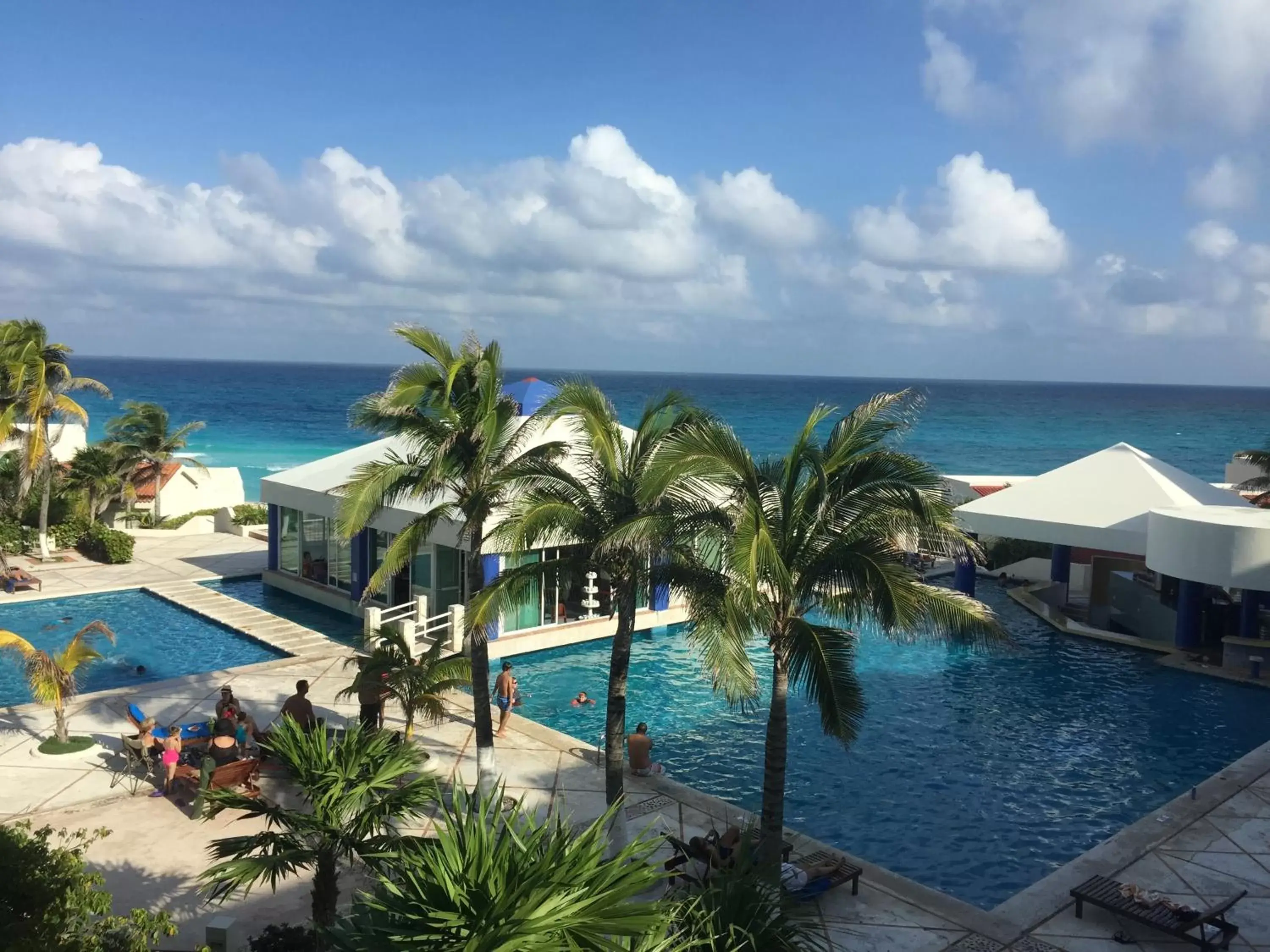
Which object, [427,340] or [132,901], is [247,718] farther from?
[427,340]

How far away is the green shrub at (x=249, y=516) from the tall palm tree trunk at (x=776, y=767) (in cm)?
2896

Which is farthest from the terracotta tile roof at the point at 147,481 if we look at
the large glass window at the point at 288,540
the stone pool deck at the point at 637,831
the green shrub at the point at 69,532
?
the stone pool deck at the point at 637,831

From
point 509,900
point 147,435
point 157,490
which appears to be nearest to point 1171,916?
point 509,900

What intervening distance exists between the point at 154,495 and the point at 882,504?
32861 millimetres

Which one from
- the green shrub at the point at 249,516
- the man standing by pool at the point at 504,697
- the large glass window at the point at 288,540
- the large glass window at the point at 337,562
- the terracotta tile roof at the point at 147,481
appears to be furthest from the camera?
the terracotta tile roof at the point at 147,481

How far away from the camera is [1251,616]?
2233cm

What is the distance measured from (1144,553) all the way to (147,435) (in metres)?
30.9

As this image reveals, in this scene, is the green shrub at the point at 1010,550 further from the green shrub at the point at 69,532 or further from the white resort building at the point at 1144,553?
the green shrub at the point at 69,532

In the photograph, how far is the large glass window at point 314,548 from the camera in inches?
1059

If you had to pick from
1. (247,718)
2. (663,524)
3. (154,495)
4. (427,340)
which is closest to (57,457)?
(154,495)

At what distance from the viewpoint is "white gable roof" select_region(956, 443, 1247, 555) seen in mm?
24406

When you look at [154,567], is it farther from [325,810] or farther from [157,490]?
[325,810]

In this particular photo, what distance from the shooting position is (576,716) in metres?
18.5

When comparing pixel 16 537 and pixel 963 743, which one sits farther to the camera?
pixel 16 537
